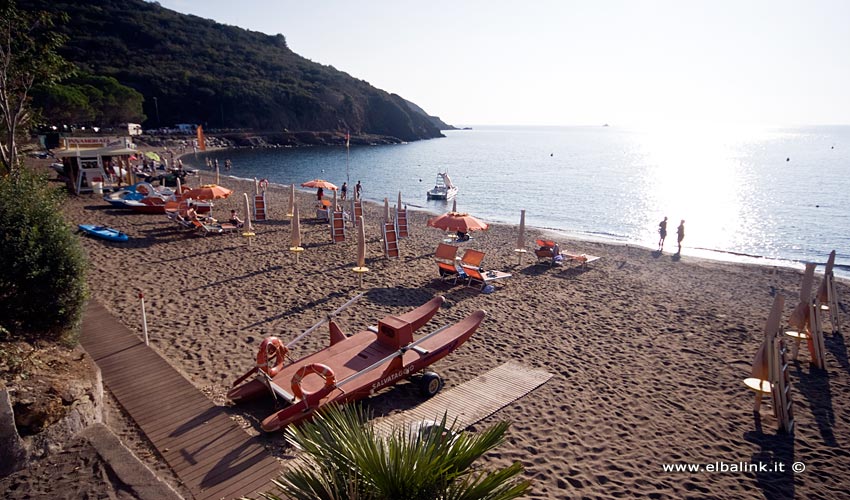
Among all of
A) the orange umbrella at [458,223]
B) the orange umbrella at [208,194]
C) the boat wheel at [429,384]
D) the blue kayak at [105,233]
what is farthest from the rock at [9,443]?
the orange umbrella at [208,194]

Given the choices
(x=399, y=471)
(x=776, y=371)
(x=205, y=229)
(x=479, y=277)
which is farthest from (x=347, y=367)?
(x=205, y=229)

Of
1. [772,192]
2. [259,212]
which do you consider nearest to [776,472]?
[259,212]

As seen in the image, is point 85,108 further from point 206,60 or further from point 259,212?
point 206,60

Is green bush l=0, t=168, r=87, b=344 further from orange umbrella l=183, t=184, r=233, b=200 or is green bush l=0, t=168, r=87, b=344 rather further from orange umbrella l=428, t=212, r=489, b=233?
orange umbrella l=183, t=184, r=233, b=200

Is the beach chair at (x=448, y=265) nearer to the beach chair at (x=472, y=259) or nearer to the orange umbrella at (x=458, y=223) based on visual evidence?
the beach chair at (x=472, y=259)

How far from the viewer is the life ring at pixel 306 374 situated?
18.1ft

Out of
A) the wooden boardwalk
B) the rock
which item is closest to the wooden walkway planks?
the wooden boardwalk

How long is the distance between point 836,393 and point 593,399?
13.8 feet

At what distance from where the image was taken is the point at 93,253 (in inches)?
509

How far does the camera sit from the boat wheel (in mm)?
6709

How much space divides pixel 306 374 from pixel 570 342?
5668 millimetres

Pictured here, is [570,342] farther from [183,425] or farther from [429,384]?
[183,425]

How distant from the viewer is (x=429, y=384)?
6.72 m

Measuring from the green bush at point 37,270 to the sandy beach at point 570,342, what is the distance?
168 cm
